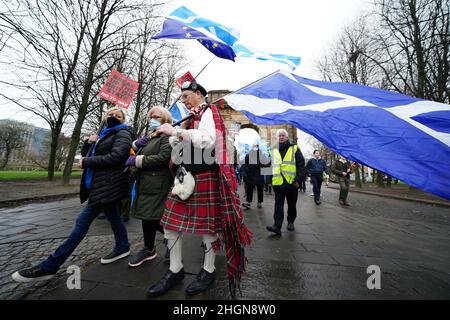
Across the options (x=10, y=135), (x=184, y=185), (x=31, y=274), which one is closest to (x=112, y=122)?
(x=184, y=185)

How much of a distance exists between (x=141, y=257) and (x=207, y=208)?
4.11 ft

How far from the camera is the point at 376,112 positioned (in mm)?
2350

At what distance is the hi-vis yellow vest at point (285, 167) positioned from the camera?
387cm

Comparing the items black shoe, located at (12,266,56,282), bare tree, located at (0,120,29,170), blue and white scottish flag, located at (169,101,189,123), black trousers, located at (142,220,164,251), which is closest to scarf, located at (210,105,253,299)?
black trousers, located at (142,220,164,251)

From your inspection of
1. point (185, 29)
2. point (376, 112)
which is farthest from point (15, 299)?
point (376, 112)

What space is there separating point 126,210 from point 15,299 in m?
2.81

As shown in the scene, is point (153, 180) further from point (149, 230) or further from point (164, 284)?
point (164, 284)

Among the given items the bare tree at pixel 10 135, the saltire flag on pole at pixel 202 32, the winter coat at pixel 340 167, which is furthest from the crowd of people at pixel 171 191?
the bare tree at pixel 10 135

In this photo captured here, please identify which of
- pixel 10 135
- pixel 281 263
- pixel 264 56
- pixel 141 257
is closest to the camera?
pixel 141 257

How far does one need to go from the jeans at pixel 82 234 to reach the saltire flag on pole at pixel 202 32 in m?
2.57

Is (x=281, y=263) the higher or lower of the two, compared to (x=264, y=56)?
lower

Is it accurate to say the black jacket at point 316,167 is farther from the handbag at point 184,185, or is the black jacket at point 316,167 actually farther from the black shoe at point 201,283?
the handbag at point 184,185

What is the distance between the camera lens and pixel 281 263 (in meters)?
2.62

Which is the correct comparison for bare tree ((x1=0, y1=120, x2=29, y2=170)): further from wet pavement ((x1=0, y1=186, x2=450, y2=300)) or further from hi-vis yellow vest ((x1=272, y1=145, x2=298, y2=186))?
hi-vis yellow vest ((x1=272, y1=145, x2=298, y2=186))
